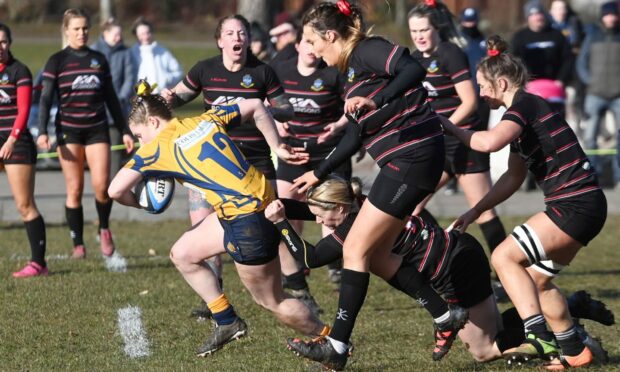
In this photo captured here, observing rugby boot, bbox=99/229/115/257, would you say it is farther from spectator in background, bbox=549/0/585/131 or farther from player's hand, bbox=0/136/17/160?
spectator in background, bbox=549/0/585/131

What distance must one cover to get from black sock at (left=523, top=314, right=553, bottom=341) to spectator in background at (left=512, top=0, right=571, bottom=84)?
8.28 m

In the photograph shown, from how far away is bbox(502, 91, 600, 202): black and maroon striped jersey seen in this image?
20.5 ft

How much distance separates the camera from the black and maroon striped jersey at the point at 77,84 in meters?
9.63

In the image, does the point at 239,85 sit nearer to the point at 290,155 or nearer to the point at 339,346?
the point at 290,155

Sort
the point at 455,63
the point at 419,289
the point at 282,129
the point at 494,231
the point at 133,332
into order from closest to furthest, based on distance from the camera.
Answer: the point at 419,289 < the point at 133,332 < the point at 282,129 < the point at 455,63 < the point at 494,231

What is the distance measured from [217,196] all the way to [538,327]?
1913mm

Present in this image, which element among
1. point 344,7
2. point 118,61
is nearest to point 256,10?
point 118,61

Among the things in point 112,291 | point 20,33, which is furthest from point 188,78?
point 20,33

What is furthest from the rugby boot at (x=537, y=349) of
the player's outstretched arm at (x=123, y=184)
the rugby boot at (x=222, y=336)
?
the player's outstretched arm at (x=123, y=184)

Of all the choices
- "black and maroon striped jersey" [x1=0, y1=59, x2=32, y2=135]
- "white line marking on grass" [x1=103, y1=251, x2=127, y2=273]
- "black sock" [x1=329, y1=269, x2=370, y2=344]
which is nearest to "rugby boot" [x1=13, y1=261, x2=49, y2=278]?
"white line marking on grass" [x1=103, y1=251, x2=127, y2=273]

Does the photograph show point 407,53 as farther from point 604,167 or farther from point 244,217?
point 604,167

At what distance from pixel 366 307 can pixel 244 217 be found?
2.32 metres

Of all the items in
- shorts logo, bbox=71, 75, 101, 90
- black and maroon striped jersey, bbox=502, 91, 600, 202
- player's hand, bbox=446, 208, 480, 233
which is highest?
black and maroon striped jersey, bbox=502, 91, 600, 202

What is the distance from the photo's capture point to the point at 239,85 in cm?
829
